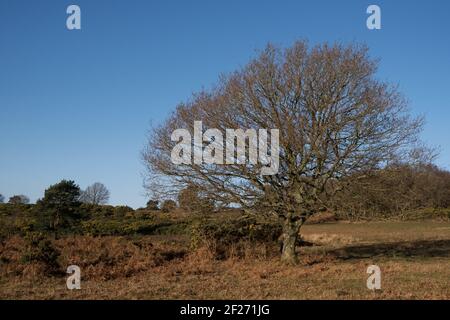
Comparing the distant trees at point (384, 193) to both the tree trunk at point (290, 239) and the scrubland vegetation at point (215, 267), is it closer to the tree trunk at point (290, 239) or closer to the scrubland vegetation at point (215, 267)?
the scrubland vegetation at point (215, 267)

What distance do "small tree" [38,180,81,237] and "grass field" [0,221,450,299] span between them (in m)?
12.3

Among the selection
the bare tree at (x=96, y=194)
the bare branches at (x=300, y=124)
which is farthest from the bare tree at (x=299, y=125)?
the bare tree at (x=96, y=194)

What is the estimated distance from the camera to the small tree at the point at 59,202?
32.4 metres

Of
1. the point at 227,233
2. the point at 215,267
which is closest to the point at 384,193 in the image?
the point at 215,267

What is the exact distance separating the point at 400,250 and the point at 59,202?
23698 mm

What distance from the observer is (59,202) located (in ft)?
110

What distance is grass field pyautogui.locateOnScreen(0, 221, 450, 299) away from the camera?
10.9m

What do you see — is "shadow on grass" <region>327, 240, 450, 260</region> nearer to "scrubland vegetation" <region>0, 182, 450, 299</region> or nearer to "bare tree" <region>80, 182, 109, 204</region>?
"scrubland vegetation" <region>0, 182, 450, 299</region>

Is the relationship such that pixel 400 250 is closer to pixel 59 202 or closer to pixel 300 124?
pixel 300 124

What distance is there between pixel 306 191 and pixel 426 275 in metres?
5.54

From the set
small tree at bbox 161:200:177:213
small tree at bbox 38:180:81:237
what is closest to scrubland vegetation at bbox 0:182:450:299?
small tree at bbox 161:200:177:213
